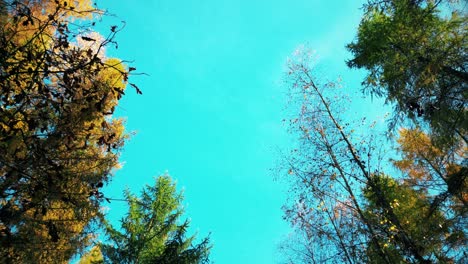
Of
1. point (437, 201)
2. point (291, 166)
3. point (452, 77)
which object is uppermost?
point (291, 166)

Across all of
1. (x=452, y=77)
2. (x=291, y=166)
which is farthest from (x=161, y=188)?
(x=452, y=77)

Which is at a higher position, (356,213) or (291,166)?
(291,166)

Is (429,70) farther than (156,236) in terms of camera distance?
No

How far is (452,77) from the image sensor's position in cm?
688

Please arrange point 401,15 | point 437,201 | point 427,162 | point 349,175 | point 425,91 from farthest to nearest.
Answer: point 427,162, point 349,175, point 401,15, point 425,91, point 437,201

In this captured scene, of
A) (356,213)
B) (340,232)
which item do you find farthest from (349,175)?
(340,232)

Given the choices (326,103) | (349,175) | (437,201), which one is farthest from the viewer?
(326,103)

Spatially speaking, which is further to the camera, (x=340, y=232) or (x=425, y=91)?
(x=340, y=232)

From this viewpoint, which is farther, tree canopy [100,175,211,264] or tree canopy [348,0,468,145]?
tree canopy [100,175,211,264]

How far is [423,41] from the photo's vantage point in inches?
300

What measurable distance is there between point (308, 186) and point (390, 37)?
441cm

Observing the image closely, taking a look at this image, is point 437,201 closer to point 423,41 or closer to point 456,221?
point 456,221

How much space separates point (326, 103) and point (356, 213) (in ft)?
10.2

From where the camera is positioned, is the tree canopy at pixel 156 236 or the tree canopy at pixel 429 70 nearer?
the tree canopy at pixel 429 70
